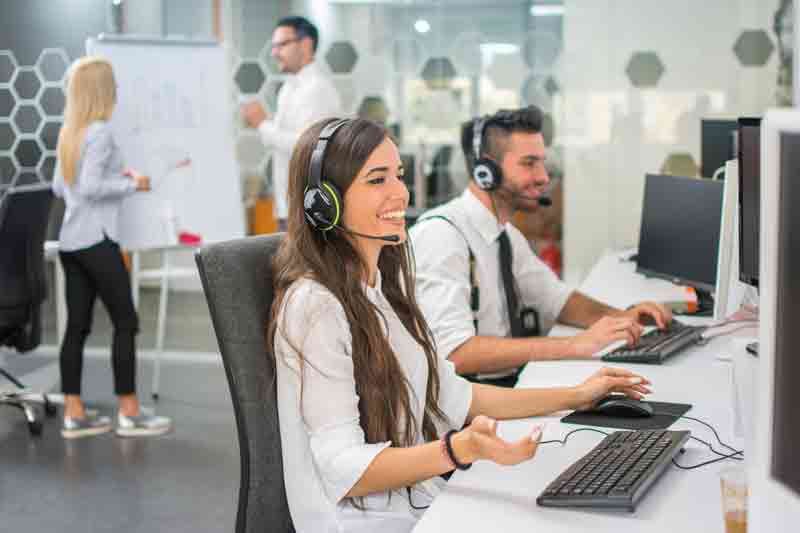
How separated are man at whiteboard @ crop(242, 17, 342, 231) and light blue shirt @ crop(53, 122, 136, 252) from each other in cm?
103

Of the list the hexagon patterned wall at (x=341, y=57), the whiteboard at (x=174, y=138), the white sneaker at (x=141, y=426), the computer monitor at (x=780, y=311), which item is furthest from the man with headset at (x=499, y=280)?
the hexagon patterned wall at (x=341, y=57)

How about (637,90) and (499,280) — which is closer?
(499,280)

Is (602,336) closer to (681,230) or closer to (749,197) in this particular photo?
(749,197)

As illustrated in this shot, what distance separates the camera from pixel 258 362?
5.10 ft

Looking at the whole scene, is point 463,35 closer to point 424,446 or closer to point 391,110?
point 391,110

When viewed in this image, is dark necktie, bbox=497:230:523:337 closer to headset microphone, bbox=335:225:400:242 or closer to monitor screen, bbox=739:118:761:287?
monitor screen, bbox=739:118:761:287

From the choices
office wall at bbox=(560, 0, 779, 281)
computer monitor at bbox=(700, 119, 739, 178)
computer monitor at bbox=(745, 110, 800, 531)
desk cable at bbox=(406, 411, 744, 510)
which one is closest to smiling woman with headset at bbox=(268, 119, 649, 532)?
desk cable at bbox=(406, 411, 744, 510)

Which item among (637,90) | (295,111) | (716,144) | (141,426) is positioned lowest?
(141,426)

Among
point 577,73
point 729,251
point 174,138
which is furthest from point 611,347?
point 577,73

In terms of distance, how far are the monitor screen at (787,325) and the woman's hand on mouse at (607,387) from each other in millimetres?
924

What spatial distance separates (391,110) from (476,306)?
3.13 m

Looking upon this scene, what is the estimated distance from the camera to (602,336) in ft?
7.63

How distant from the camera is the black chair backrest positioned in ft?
13.0

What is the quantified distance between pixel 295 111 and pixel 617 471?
3.67 m
